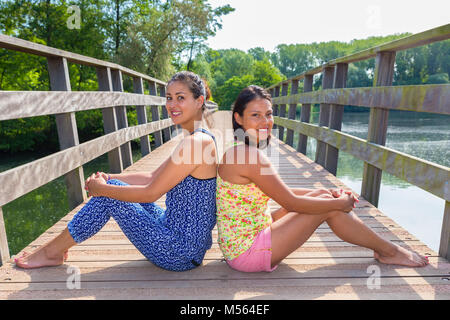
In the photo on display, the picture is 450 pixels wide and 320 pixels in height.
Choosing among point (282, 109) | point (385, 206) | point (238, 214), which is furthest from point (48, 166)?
point (282, 109)

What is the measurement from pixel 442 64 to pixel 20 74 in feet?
169

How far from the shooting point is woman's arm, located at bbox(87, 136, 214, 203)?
1591mm

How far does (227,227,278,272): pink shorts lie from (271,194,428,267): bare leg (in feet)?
0.09

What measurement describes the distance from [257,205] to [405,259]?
85cm

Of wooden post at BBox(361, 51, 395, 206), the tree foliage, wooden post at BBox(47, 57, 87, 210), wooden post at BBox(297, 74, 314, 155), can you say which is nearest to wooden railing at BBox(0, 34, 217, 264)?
wooden post at BBox(47, 57, 87, 210)

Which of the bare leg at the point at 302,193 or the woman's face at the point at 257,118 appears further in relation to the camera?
the bare leg at the point at 302,193

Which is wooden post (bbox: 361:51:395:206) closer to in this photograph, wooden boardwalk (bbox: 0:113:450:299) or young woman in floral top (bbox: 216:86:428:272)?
wooden boardwalk (bbox: 0:113:450:299)

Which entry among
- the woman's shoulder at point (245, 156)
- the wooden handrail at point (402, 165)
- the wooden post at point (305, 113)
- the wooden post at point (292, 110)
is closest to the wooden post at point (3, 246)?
the woman's shoulder at point (245, 156)

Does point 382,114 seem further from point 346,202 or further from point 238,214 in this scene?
point 238,214

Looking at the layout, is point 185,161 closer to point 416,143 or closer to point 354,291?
point 354,291

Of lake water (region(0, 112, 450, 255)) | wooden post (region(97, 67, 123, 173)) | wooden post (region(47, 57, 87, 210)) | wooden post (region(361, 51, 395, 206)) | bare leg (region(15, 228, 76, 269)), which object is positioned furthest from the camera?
lake water (region(0, 112, 450, 255))

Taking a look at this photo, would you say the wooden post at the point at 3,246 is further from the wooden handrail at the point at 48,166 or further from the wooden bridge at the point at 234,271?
the wooden handrail at the point at 48,166

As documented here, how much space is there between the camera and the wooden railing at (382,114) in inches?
74.7

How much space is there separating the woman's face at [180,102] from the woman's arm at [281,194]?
418mm
